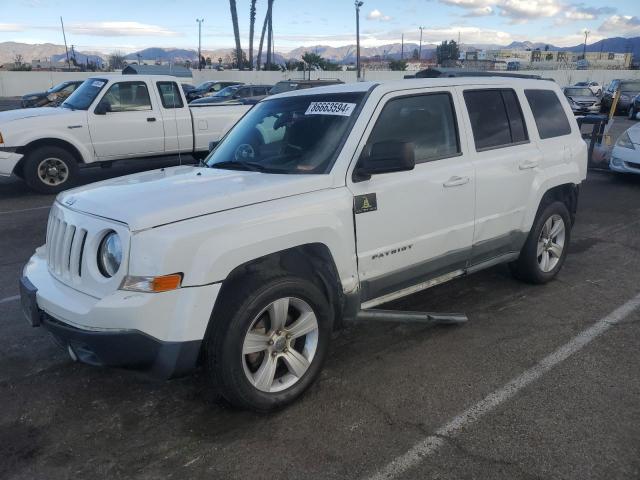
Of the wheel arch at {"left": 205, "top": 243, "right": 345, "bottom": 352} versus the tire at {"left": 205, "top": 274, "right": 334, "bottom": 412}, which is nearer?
the tire at {"left": 205, "top": 274, "right": 334, "bottom": 412}

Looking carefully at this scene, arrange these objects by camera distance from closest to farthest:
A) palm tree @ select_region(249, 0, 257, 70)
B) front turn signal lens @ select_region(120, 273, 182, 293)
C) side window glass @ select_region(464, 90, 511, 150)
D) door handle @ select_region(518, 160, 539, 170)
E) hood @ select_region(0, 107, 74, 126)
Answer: front turn signal lens @ select_region(120, 273, 182, 293)
side window glass @ select_region(464, 90, 511, 150)
door handle @ select_region(518, 160, 539, 170)
hood @ select_region(0, 107, 74, 126)
palm tree @ select_region(249, 0, 257, 70)

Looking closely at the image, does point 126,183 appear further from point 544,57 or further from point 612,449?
point 544,57

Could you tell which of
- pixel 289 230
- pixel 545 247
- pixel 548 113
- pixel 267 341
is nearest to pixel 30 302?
pixel 267 341

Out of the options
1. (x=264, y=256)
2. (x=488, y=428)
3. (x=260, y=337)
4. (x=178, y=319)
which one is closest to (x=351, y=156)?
(x=264, y=256)

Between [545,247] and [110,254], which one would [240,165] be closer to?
[110,254]

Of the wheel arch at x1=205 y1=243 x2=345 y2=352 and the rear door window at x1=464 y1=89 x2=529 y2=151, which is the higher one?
the rear door window at x1=464 y1=89 x2=529 y2=151

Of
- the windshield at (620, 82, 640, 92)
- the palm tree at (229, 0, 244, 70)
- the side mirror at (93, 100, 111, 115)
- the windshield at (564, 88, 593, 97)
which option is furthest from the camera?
the palm tree at (229, 0, 244, 70)

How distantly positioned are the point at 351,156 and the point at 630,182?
9.24 meters

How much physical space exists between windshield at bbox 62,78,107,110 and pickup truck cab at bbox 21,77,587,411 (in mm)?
6355

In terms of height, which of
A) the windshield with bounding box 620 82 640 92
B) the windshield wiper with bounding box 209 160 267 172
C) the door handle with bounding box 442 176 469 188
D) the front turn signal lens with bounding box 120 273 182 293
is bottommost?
the windshield with bounding box 620 82 640 92

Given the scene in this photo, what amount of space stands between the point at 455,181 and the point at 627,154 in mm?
A: 7795

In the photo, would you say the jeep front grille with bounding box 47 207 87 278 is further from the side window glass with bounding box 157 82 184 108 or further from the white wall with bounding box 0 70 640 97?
the white wall with bounding box 0 70 640 97

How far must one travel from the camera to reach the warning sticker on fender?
370 cm

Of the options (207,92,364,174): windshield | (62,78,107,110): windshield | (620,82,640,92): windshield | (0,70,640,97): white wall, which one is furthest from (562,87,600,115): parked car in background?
(207,92,364,174): windshield
